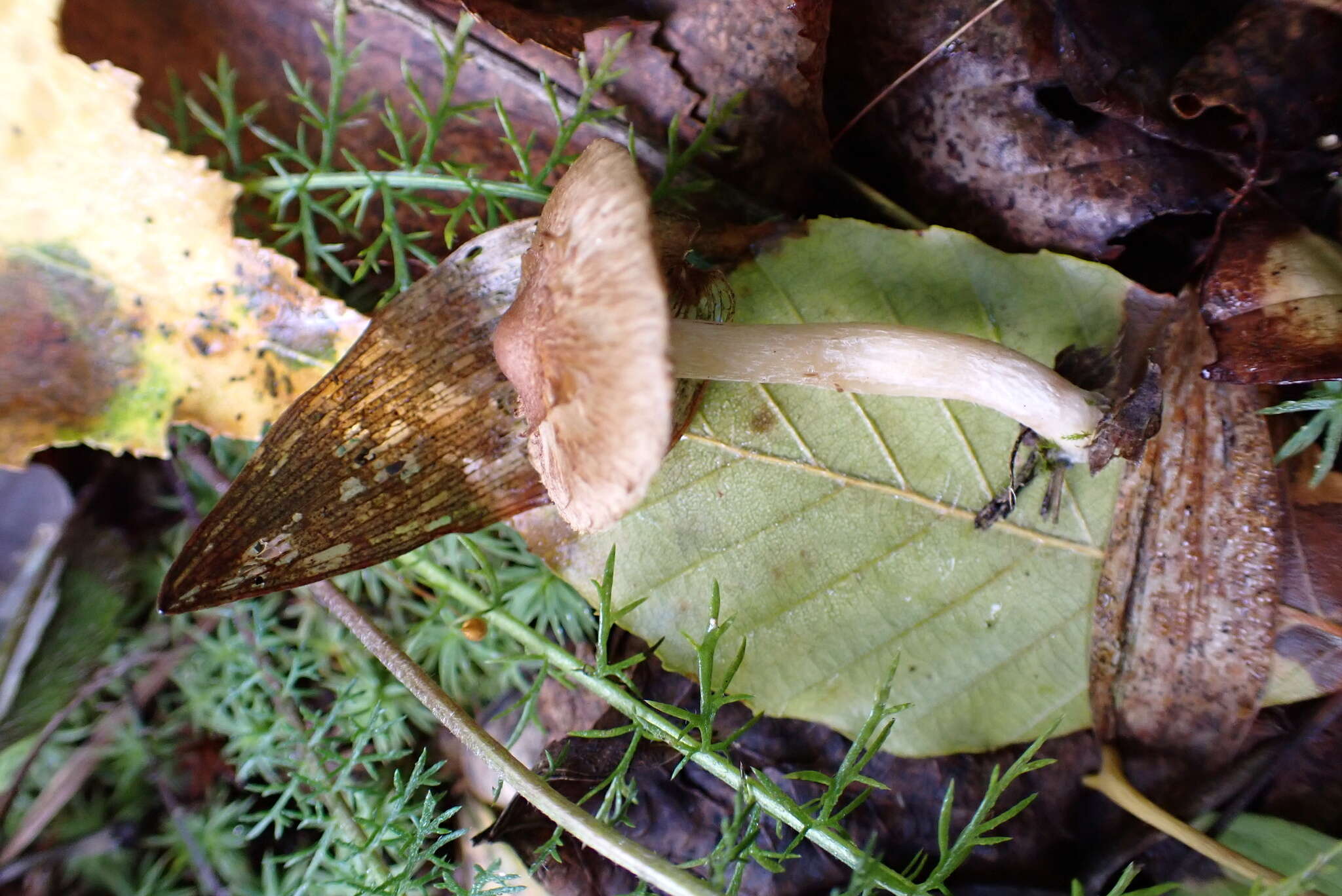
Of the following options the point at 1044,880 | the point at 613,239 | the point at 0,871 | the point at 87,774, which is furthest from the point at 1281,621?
the point at 0,871

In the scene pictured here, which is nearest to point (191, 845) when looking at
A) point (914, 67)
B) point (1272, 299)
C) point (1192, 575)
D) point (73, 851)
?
point (73, 851)

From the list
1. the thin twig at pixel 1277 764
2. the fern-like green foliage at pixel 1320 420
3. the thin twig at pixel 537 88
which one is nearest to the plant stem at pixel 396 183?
the thin twig at pixel 537 88

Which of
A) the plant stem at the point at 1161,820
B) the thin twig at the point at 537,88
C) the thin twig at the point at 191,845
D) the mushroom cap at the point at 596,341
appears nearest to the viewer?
the mushroom cap at the point at 596,341

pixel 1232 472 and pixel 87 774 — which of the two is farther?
pixel 87 774

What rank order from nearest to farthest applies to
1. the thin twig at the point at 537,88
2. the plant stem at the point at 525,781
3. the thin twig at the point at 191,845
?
the plant stem at the point at 525,781 < the thin twig at the point at 537,88 < the thin twig at the point at 191,845

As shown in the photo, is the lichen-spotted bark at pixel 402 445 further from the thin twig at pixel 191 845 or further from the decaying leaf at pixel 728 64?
the thin twig at pixel 191 845

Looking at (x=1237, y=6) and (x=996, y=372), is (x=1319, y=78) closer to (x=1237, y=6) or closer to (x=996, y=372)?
(x=1237, y=6)

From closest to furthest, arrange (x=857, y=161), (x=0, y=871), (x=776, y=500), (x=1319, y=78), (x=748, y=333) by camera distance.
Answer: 1. (x=748, y=333)
2. (x=1319, y=78)
3. (x=776, y=500)
4. (x=857, y=161)
5. (x=0, y=871)

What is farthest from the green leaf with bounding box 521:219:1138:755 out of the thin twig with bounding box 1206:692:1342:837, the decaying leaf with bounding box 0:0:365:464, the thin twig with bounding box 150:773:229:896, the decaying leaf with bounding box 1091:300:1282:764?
the thin twig with bounding box 150:773:229:896
